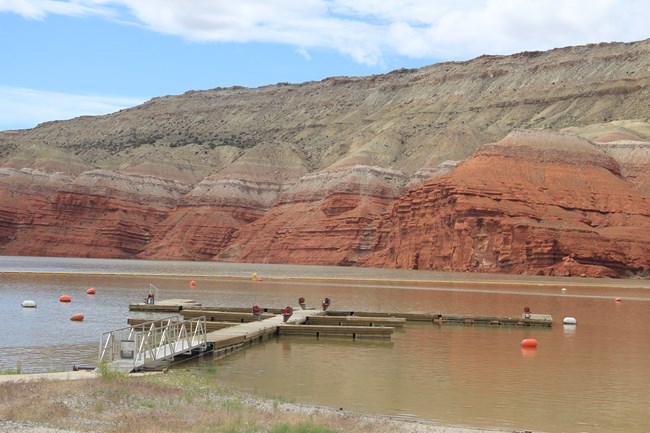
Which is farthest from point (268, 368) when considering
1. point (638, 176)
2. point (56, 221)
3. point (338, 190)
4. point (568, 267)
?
point (56, 221)

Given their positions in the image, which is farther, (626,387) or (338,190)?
(338,190)

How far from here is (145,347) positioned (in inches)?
1031

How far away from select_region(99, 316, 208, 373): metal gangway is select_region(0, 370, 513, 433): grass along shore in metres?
2.47

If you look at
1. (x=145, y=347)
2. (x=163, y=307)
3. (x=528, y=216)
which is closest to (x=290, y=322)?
(x=163, y=307)

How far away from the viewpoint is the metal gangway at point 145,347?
81.9 ft

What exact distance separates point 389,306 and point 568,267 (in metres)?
66.2

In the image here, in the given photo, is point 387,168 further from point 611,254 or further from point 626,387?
point 626,387

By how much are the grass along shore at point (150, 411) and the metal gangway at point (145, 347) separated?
8.11 ft

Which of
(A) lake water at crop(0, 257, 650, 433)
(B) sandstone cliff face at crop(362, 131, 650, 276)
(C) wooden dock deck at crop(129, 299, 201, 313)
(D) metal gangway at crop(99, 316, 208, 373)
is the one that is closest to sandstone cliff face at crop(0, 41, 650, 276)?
(B) sandstone cliff face at crop(362, 131, 650, 276)

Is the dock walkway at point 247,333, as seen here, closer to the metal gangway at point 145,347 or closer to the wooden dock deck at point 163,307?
the metal gangway at point 145,347

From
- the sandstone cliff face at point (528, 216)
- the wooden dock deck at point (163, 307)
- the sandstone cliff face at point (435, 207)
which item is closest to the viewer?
the wooden dock deck at point (163, 307)

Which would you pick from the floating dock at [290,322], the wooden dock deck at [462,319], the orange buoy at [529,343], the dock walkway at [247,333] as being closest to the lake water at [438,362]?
the orange buoy at [529,343]

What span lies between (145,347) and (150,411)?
809 centimetres

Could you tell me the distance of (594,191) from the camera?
431 feet
